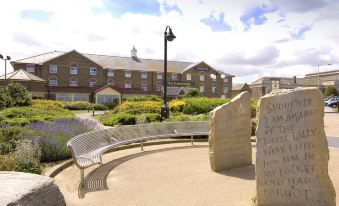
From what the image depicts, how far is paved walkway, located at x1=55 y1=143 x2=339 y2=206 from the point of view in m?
6.20

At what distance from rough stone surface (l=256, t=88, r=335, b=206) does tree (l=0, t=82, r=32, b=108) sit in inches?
966

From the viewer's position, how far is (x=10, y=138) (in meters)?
9.66

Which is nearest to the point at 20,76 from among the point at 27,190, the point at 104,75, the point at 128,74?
the point at 104,75

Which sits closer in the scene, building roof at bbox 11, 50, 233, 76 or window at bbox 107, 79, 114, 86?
building roof at bbox 11, 50, 233, 76

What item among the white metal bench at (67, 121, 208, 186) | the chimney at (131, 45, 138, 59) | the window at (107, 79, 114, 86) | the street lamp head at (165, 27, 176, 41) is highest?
the chimney at (131, 45, 138, 59)

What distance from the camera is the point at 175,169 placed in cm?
859

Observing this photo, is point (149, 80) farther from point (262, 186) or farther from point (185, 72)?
point (262, 186)

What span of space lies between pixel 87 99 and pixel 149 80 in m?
12.6

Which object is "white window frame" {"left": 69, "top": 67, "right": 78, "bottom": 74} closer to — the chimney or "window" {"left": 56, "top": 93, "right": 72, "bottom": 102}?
"window" {"left": 56, "top": 93, "right": 72, "bottom": 102}

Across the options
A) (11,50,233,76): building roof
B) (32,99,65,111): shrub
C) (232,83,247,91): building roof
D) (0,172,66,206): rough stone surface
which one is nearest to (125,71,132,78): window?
(11,50,233,76): building roof

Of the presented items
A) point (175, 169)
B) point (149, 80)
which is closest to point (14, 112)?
point (175, 169)

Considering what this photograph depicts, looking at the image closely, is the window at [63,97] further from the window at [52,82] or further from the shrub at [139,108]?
the shrub at [139,108]

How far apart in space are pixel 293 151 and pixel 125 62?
188 feet

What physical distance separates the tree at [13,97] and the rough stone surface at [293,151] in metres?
24.5
